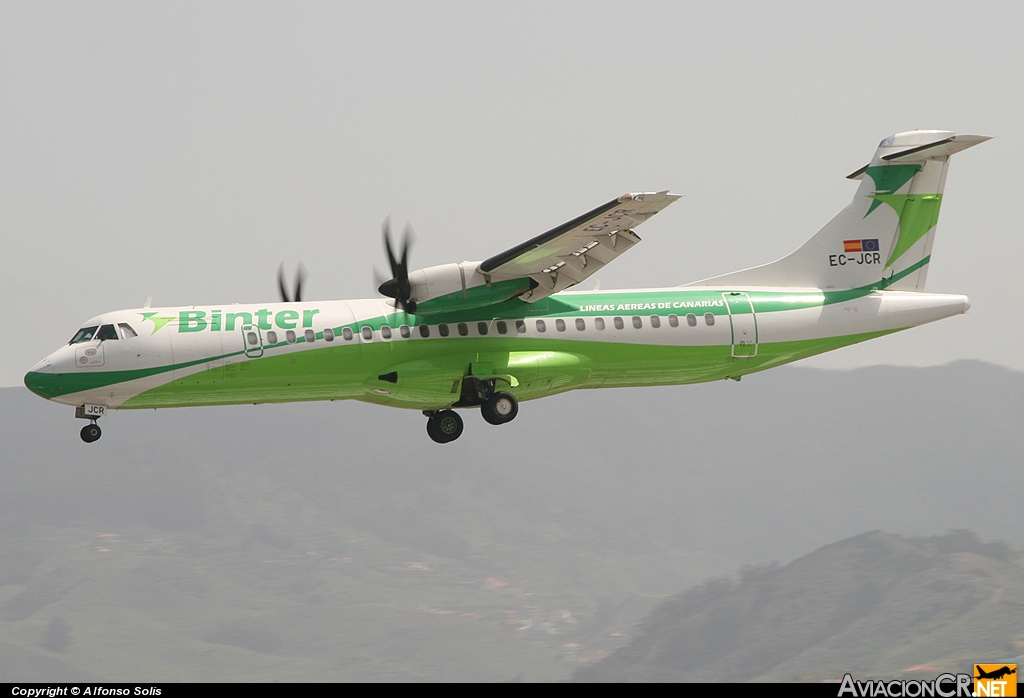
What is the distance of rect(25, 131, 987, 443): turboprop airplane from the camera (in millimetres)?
25797

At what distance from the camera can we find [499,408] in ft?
88.3

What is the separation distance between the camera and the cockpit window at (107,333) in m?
25.9

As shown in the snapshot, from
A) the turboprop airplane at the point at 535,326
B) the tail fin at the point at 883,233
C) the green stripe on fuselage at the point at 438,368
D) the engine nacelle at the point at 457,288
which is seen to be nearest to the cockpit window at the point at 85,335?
the turboprop airplane at the point at 535,326

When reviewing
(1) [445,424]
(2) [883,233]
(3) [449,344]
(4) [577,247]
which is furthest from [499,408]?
(2) [883,233]

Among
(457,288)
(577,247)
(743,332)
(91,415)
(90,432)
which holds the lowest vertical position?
(90,432)

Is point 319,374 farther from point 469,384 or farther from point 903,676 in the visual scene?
point 903,676

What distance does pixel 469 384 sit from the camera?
27.0 m

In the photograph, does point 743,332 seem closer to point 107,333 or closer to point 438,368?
point 438,368

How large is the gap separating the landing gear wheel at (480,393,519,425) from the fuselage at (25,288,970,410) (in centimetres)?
37

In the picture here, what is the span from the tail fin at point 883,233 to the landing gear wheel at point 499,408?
6679 millimetres

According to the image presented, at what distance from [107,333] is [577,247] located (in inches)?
417

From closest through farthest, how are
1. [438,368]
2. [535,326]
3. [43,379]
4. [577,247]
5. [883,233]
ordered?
[43,379], [577,247], [438,368], [535,326], [883,233]

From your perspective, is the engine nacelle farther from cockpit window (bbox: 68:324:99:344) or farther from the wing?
cockpit window (bbox: 68:324:99:344)

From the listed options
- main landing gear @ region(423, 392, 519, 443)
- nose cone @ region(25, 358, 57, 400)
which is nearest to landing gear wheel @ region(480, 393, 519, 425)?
main landing gear @ region(423, 392, 519, 443)
